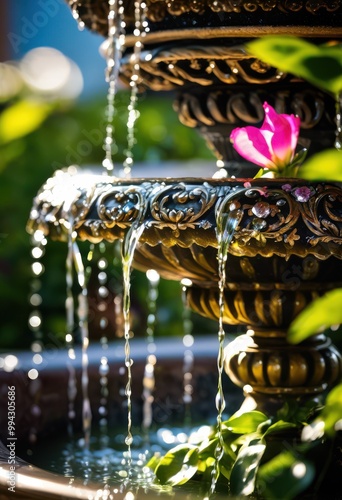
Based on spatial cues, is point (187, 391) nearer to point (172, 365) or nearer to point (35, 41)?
point (172, 365)

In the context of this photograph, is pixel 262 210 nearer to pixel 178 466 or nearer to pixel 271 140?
pixel 271 140

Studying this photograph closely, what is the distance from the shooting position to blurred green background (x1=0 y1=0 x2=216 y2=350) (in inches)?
166

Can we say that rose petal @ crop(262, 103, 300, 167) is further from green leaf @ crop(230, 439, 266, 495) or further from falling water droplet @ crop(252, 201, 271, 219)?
green leaf @ crop(230, 439, 266, 495)

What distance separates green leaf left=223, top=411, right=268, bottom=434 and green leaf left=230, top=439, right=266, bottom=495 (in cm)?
15

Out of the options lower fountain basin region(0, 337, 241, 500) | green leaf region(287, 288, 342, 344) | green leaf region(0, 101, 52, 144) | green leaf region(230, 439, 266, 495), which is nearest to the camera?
green leaf region(287, 288, 342, 344)

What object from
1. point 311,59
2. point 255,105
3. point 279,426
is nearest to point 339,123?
point 255,105

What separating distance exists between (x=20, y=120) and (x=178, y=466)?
289 centimetres

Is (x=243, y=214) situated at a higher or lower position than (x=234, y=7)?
lower

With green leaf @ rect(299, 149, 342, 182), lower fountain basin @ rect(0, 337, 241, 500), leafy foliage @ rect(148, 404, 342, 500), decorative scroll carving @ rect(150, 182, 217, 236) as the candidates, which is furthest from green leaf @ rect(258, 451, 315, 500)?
lower fountain basin @ rect(0, 337, 241, 500)

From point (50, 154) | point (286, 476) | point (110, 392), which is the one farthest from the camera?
point (50, 154)

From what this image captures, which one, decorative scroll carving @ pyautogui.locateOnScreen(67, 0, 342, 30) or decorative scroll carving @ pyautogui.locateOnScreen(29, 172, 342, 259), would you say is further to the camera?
decorative scroll carving @ pyautogui.locateOnScreen(67, 0, 342, 30)

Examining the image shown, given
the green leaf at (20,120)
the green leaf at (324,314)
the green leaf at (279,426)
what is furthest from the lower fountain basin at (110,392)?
the green leaf at (20,120)

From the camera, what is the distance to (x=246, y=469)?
1699 millimetres

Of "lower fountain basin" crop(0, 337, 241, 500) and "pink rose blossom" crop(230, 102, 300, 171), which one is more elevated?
"pink rose blossom" crop(230, 102, 300, 171)
